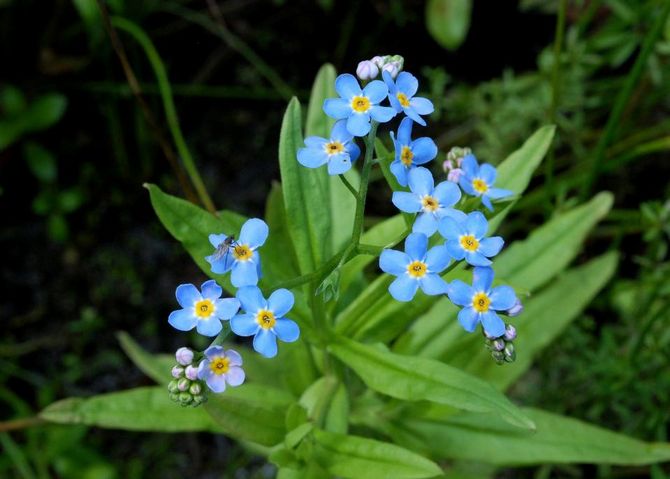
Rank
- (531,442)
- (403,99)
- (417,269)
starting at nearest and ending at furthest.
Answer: (417,269) → (403,99) → (531,442)

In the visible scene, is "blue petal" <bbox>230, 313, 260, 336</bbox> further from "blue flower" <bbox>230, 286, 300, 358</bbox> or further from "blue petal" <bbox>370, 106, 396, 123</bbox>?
"blue petal" <bbox>370, 106, 396, 123</bbox>

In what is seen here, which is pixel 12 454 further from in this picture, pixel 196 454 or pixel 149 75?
pixel 149 75

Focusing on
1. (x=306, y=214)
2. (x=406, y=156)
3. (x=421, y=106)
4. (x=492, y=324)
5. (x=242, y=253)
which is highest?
(x=421, y=106)

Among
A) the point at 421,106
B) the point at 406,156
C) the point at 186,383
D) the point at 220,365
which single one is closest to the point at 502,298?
the point at 406,156

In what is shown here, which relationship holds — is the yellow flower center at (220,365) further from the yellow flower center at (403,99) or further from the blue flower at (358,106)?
the yellow flower center at (403,99)

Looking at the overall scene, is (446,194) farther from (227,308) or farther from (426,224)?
(227,308)

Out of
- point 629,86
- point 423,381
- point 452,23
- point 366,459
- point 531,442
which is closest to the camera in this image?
point 423,381

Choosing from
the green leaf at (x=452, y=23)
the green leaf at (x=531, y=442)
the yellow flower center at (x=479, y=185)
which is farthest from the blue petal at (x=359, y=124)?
the green leaf at (x=452, y=23)

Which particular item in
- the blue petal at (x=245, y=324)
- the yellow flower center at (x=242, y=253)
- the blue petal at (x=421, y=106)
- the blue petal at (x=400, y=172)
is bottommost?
the blue petal at (x=245, y=324)
